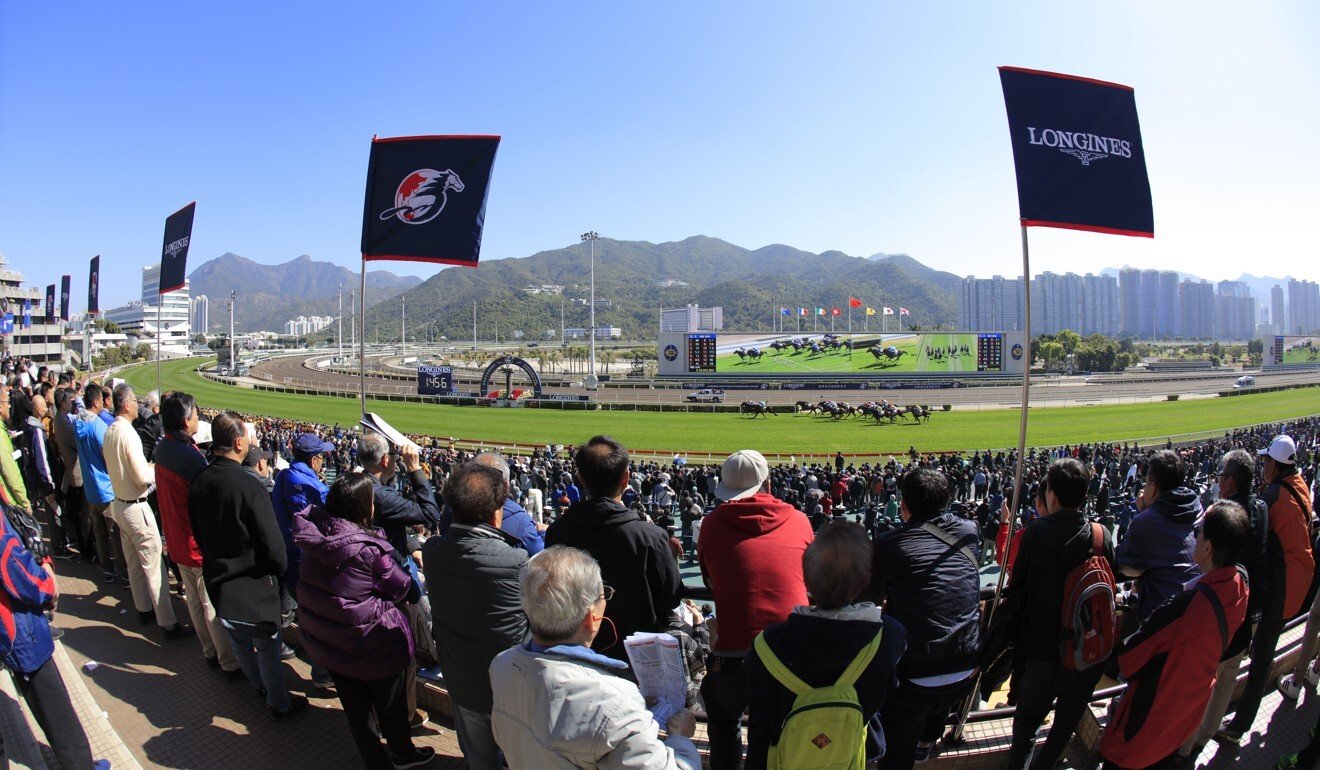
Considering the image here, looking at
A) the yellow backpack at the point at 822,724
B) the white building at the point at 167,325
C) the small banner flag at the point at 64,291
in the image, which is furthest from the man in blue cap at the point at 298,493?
the white building at the point at 167,325

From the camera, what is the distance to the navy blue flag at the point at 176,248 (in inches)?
372

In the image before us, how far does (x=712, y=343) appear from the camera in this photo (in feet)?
199

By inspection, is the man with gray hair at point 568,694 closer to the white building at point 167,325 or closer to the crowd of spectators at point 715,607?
the crowd of spectators at point 715,607

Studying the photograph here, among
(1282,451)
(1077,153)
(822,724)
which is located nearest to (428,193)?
(1077,153)

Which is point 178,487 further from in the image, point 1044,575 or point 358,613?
point 1044,575

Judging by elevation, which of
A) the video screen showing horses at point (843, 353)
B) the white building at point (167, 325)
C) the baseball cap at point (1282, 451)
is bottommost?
the baseball cap at point (1282, 451)

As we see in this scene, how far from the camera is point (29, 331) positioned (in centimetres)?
5025

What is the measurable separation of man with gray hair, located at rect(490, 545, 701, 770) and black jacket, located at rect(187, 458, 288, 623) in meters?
2.33

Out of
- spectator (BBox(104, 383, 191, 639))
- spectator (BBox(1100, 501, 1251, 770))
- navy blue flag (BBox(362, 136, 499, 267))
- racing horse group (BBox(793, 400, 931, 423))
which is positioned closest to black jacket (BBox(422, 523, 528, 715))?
spectator (BBox(1100, 501, 1251, 770))

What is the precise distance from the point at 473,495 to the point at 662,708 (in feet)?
3.48

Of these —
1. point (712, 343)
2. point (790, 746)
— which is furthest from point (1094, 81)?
point (712, 343)

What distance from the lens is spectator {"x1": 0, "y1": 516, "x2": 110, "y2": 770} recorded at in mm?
2859

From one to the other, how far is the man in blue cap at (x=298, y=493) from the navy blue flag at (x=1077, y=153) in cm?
451

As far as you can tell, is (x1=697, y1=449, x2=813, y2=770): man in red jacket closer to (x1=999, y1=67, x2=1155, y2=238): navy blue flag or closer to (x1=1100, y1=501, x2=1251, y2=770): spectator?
(x1=1100, y1=501, x2=1251, y2=770): spectator
